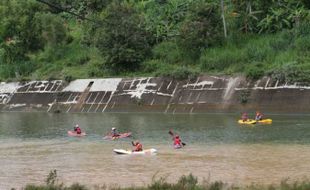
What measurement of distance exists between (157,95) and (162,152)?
27077 mm

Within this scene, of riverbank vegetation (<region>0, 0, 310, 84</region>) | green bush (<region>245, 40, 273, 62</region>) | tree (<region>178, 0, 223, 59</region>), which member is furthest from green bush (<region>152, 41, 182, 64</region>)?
green bush (<region>245, 40, 273, 62</region>)

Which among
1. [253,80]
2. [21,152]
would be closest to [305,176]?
[21,152]

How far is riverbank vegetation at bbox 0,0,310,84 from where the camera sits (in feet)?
200

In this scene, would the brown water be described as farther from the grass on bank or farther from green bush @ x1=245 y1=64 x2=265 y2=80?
the grass on bank

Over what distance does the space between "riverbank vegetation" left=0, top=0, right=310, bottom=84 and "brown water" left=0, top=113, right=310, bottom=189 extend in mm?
10492

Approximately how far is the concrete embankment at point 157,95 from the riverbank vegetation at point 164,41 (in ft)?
4.66

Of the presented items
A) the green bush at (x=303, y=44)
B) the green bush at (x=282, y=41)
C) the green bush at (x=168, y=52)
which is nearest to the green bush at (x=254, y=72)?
the green bush at (x=303, y=44)

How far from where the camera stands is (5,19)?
7850 cm

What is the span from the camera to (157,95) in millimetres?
60562

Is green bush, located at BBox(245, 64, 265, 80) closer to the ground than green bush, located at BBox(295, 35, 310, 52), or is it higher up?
closer to the ground

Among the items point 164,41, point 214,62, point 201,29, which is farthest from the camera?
point 164,41

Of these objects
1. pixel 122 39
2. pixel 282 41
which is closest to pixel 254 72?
pixel 282 41

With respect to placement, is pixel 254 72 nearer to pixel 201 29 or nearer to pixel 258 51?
pixel 258 51

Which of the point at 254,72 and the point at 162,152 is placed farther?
the point at 254,72
